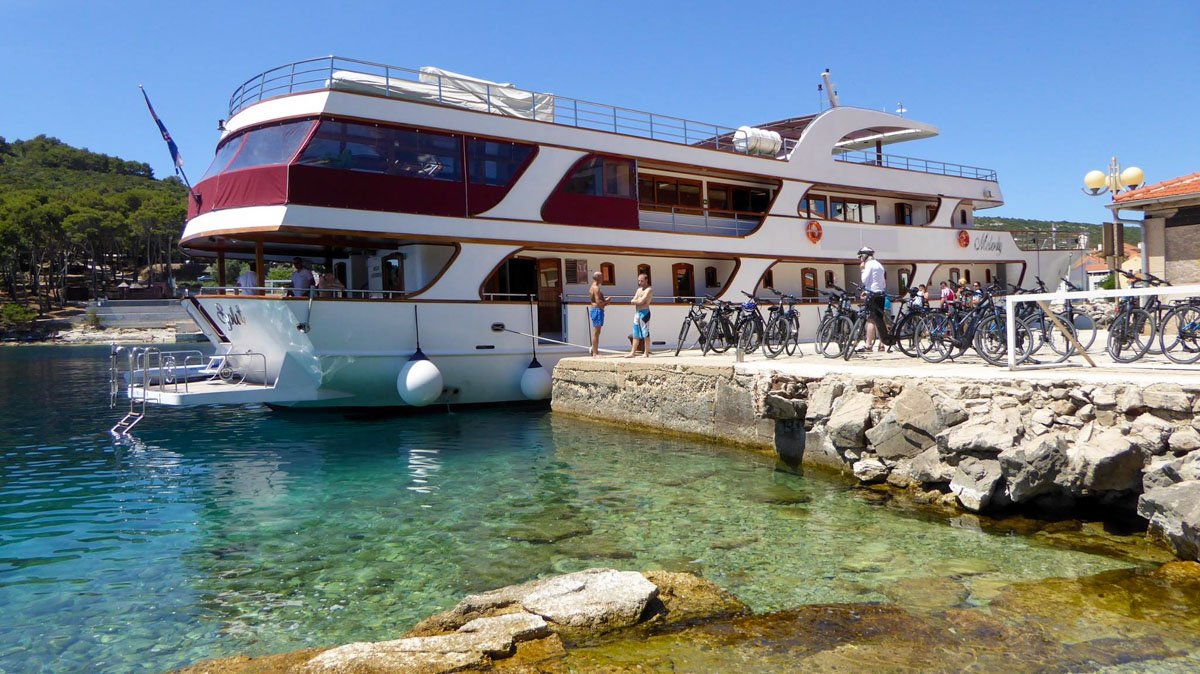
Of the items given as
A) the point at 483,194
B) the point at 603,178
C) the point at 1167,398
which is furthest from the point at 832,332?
the point at 483,194

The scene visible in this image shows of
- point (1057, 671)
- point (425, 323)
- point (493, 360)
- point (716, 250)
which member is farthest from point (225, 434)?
point (1057, 671)

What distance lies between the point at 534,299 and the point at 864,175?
11162 millimetres

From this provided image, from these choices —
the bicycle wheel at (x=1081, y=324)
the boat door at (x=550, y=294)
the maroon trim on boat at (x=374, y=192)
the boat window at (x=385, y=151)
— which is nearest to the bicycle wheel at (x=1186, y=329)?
the bicycle wheel at (x=1081, y=324)

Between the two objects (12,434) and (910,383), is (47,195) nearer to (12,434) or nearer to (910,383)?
(12,434)

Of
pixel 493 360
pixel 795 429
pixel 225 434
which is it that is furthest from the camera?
pixel 493 360

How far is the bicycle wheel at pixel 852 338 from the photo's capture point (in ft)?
39.3

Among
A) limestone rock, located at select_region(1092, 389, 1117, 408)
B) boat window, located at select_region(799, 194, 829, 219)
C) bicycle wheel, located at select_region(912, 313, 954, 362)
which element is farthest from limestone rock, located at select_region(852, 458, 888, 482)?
boat window, located at select_region(799, 194, 829, 219)

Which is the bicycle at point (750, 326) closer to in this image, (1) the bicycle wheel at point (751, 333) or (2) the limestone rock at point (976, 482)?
(1) the bicycle wheel at point (751, 333)

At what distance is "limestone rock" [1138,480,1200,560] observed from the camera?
5.05 metres

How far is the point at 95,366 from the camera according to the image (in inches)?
1234

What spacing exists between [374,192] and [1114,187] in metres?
14.6

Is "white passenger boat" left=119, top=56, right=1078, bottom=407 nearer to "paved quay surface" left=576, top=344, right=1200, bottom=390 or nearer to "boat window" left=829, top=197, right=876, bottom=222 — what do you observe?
"boat window" left=829, top=197, right=876, bottom=222

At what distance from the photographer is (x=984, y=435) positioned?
6855 mm

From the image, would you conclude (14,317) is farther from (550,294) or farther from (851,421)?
(851,421)
